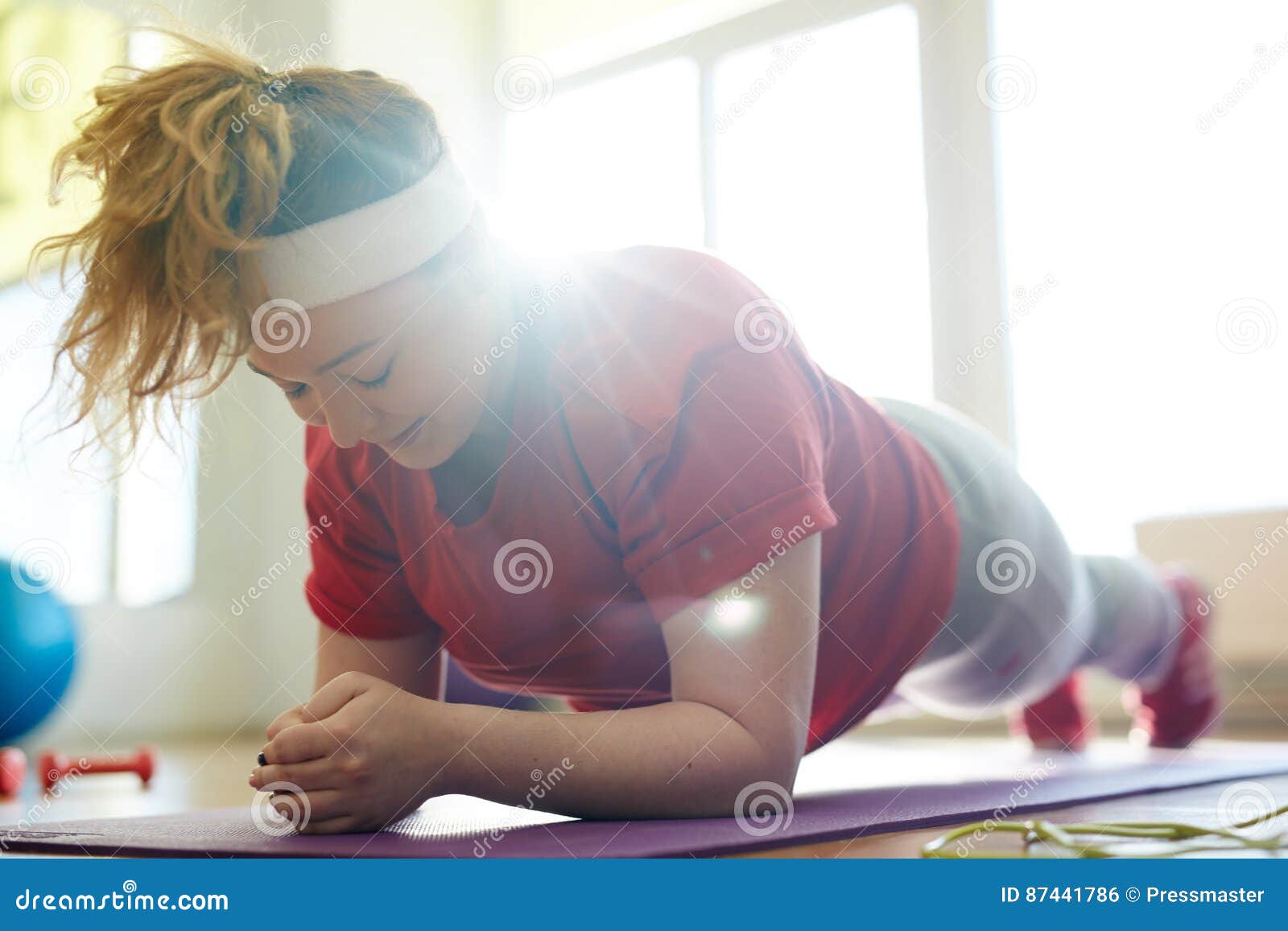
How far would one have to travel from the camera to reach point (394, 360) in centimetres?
80

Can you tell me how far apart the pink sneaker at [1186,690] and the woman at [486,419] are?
877 millimetres

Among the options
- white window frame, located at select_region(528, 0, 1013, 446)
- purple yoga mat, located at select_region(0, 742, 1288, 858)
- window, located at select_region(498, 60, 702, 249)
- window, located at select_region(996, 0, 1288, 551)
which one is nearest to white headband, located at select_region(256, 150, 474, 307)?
purple yoga mat, located at select_region(0, 742, 1288, 858)

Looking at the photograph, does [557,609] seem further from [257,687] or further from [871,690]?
[257,687]

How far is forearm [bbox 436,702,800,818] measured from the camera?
737 millimetres

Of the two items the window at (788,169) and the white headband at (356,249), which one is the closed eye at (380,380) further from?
the window at (788,169)

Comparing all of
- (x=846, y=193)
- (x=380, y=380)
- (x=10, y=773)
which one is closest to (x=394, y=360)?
(x=380, y=380)

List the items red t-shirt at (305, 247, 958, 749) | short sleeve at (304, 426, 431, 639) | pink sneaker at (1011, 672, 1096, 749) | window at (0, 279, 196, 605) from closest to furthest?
red t-shirt at (305, 247, 958, 749) → short sleeve at (304, 426, 431, 639) → pink sneaker at (1011, 672, 1096, 749) → window at (0, 279, 196, 605)

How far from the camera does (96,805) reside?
4.39 ft

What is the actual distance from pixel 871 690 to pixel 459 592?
1.33 ft

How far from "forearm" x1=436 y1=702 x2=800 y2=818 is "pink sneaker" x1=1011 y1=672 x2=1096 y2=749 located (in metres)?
1.15

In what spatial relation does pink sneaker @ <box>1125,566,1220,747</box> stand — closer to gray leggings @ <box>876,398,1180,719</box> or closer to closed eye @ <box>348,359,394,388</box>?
gray leggings @ <box>876,398,1180,719</box>

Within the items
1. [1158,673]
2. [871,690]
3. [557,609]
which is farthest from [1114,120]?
[557,609]

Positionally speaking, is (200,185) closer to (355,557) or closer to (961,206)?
(355,557)

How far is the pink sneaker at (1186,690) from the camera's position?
65.7 inches
